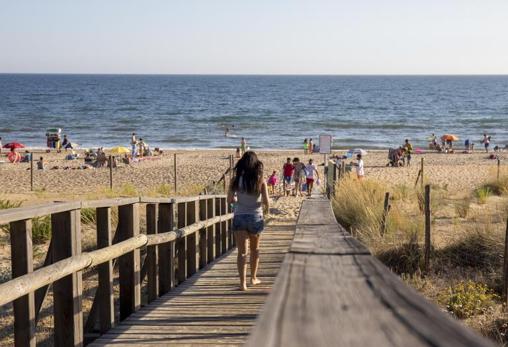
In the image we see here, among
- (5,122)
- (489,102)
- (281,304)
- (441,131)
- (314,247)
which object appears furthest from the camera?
(489,102)

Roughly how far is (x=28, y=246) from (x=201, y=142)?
47.9 meters

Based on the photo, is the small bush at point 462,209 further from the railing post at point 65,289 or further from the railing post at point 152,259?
the railing post at point 65,289

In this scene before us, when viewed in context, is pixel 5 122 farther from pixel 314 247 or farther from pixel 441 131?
pixel 314 247

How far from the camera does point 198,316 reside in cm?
578

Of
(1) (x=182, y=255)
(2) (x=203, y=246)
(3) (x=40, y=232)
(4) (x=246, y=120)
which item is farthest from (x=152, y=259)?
(4) (x=246, y=120)

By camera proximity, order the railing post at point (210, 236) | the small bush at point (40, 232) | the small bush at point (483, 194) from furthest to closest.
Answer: the small bush at point (483, 194)
the small bush at point (40, 232)
the railing post at point (210, 236)

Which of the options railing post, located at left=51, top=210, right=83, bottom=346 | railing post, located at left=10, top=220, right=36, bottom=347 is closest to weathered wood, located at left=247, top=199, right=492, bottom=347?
railing post, located at left=10, top=220, right=36, bottom=347

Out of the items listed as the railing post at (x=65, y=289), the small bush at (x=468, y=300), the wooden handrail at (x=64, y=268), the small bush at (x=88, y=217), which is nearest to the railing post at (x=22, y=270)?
the wooden handrail at (x=64, y=268)

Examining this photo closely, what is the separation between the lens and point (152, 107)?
89.8m

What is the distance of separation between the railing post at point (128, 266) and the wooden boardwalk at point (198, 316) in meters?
0.13

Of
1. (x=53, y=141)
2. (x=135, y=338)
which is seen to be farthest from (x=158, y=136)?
(x=135, y=338)

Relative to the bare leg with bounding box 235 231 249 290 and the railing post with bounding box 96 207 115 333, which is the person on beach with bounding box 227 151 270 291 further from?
the railing post with bounding box 96 207 115 333

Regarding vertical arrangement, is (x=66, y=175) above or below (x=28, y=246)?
below

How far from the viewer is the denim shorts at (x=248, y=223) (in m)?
7.34
